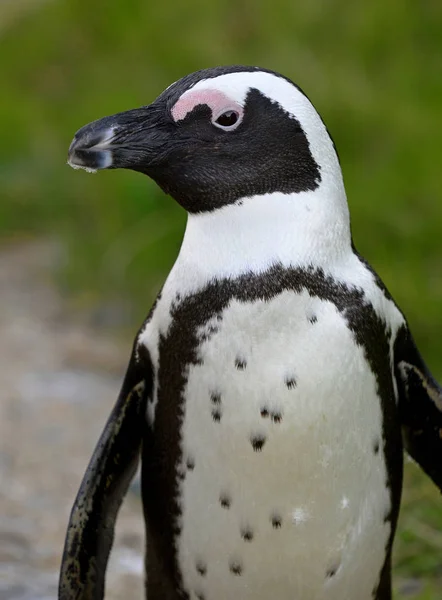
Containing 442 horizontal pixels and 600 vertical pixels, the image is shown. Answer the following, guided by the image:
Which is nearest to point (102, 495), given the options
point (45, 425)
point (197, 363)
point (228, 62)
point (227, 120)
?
point (197, 363)

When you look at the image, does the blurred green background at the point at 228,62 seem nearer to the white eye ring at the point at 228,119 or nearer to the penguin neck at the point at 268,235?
the penguin neck at the point at 268,235

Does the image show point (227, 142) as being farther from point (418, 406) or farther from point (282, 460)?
point (418, 406)

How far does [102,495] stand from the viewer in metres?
2.24

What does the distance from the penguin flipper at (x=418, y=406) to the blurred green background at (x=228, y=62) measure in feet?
1.99

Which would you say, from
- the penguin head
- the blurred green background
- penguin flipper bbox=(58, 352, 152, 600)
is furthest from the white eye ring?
the blurred green background

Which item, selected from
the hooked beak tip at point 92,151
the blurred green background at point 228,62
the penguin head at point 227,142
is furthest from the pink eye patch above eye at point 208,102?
the blurred green background at point 228,62

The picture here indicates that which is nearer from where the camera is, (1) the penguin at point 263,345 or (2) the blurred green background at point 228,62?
(1) the penguin at point 263,345

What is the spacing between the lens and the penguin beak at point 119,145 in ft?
6.30

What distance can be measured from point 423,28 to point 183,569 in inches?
157

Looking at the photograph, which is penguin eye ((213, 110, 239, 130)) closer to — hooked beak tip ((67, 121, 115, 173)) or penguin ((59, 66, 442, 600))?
penguin ((59, 66, 442, 600))

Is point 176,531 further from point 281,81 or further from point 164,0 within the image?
point 164,0

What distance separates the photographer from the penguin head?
1.92m

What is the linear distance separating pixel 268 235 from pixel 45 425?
7.60ft

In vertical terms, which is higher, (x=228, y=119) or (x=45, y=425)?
(x=45, y=425)
